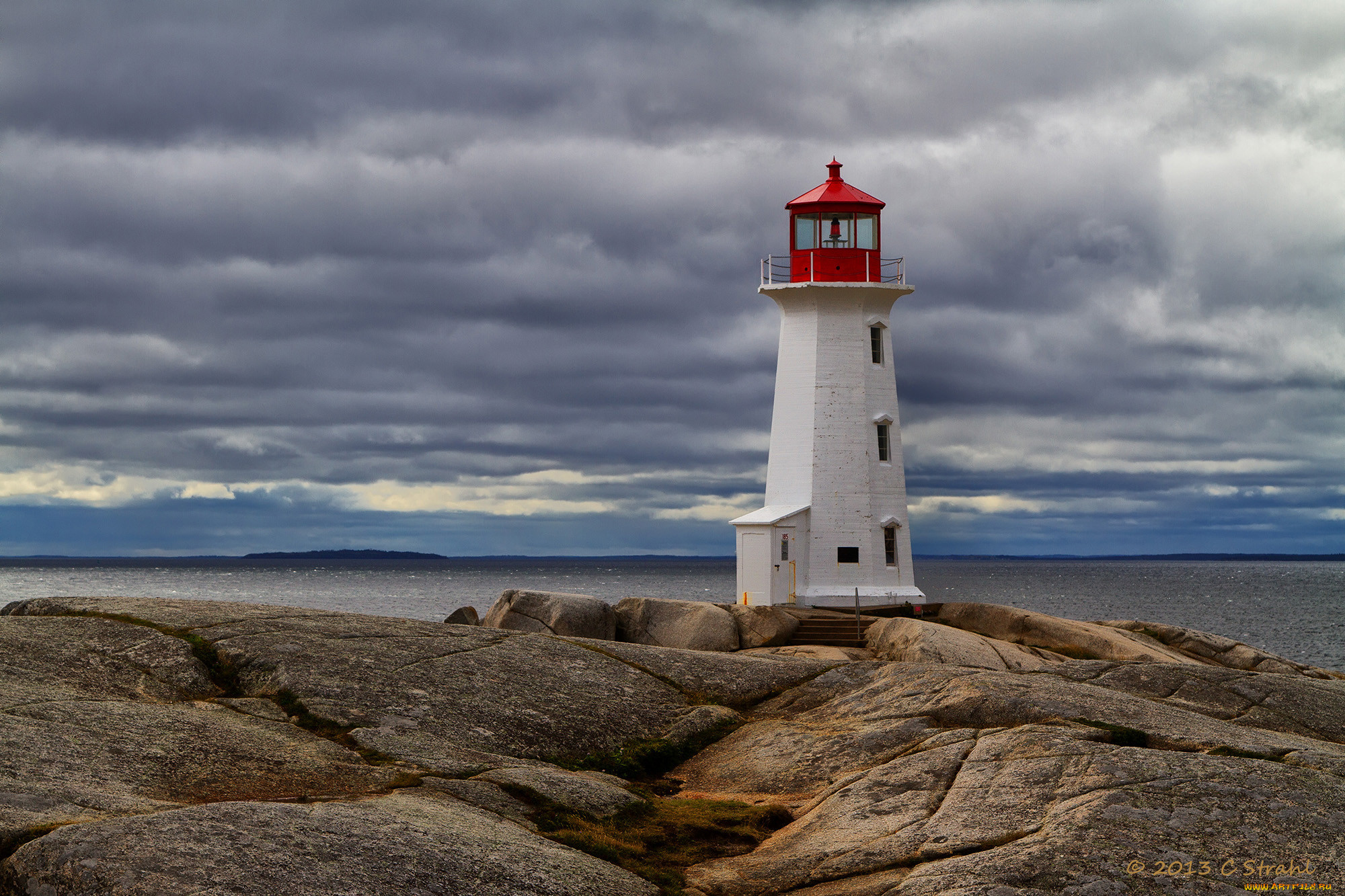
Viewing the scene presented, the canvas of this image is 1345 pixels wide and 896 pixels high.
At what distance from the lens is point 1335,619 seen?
90.1 metres

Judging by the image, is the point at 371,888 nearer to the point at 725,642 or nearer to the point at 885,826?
the point at 885,826

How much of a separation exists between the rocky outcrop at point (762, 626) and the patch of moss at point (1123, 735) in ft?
54.4

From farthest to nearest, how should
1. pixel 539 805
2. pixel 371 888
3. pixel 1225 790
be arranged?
pixel 539 805
pixel 1225 790
pixel 371 888

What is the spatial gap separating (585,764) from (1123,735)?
→ 576 cm

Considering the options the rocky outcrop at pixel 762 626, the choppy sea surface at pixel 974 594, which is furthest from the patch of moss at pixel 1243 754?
the choppy sea surface at pixel 974 594

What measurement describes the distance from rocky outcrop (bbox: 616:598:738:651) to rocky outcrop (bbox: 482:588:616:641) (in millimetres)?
1310

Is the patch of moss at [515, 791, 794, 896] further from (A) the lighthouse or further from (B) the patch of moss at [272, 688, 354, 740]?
(A) the lighthouse

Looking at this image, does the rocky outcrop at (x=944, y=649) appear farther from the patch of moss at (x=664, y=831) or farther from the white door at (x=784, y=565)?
the patch of moss at (x=664, y=831)

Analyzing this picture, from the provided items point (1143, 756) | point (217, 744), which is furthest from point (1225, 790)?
point (217, 744)

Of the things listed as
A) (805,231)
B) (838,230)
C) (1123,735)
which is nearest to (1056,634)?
(838,230)

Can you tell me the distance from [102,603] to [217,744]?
5545 mm

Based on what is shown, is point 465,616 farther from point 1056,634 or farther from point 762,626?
point 1056,634

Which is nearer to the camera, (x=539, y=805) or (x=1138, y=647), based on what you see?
(x=539, y=805)

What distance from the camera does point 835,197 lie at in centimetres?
3450
